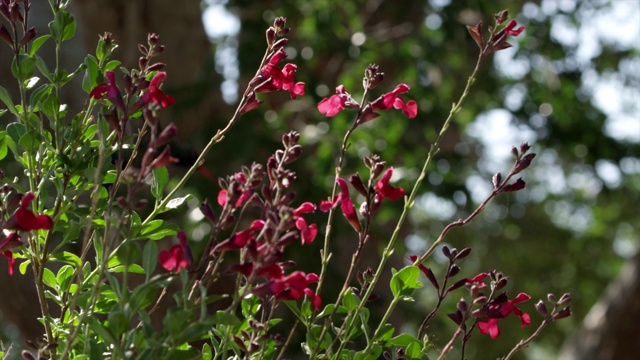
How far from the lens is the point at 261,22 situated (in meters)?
5.44

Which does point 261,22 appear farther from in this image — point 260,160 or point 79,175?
point 79,175

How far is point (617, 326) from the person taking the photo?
20.7 ft

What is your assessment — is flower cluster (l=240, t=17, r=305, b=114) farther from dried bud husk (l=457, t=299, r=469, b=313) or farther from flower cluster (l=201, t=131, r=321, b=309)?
dried bud husk (l=457, t=299, r=469, b=313)

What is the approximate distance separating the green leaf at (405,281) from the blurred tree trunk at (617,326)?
5.24 metres

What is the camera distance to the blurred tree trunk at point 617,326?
6.25 m

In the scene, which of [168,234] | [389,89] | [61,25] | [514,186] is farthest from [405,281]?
[389,89]

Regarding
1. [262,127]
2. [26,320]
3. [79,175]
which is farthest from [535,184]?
[79,175]

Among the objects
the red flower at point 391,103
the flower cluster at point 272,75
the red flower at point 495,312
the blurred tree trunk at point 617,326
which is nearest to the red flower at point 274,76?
the flower cluster at point 272,75

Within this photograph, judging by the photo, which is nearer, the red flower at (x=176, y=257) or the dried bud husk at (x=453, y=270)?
the red flower at (x=176, y=257)

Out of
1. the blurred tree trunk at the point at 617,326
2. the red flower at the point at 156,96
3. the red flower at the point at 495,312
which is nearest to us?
the red flower at the point at 156,96

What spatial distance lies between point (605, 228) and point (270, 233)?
12734mm

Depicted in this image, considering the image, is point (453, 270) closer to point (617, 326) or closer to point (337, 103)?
point (337, 103)

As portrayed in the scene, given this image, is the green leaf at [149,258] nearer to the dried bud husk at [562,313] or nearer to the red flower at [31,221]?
the red flower at [31,221]

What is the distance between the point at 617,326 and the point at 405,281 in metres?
5.39
